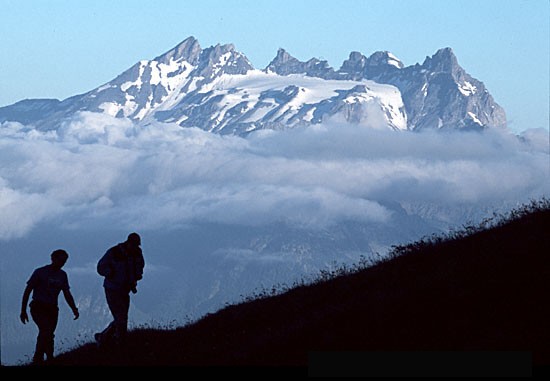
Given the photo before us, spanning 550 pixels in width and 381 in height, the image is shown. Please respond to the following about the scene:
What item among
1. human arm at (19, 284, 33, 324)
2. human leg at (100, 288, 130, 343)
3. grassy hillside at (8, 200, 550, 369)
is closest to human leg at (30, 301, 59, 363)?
human arm at (19, 284, 33, 324)

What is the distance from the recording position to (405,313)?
62.0ft

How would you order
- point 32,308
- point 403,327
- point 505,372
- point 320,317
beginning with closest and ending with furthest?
point 505,372 < point 403,327 < point 320,317 < point 32,308

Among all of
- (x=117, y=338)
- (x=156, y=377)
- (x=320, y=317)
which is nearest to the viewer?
(x=156, y=377)

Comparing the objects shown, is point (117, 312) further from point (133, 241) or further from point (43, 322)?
point (43, 322)

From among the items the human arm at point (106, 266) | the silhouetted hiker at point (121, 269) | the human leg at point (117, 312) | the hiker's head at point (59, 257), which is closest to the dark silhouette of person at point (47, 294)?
the hiker's head at point (59, 257)

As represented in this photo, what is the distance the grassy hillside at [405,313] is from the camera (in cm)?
1727

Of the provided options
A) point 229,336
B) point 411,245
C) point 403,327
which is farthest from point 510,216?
point 403,327

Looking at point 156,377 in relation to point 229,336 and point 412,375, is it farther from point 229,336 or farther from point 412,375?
point 229,336

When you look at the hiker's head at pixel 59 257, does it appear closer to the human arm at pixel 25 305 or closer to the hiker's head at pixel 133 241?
the human arm at pixel 25 305

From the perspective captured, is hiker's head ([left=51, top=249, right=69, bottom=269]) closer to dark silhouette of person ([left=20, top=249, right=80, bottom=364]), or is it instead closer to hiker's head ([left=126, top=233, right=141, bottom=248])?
dark silhouette of person ([left=20, top=249, right=80, bottom=364])

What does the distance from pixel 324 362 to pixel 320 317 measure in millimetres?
8446

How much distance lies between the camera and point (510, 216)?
93.2ft

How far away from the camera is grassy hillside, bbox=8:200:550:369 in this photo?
17266mm

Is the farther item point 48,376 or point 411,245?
point 411,245
